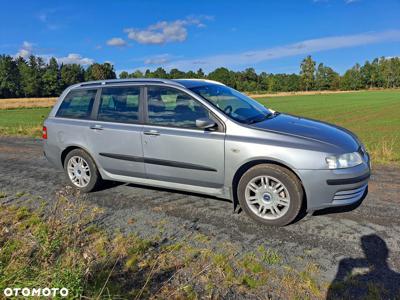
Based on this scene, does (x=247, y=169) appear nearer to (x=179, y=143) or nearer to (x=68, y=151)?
(x=179, y=143)

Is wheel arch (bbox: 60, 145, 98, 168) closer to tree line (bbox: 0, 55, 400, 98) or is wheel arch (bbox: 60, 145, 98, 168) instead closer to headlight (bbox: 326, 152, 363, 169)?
headlight (bbox: 326, 152, 363, 169)

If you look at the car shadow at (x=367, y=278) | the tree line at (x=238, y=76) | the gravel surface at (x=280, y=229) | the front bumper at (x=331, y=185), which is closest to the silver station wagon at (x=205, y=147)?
the front bumper at (x=331, y=185)

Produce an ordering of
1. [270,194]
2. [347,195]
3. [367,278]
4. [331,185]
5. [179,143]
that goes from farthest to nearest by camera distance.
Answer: [179,143] → [270,194] → [347,195] → [331,185] → [367,278]

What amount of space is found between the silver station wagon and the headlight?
0.04ft

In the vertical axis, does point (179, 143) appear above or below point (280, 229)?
above

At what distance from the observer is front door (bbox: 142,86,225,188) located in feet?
13.4

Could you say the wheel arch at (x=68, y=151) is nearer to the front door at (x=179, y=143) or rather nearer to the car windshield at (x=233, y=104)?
the front door at (x=179, y=143)

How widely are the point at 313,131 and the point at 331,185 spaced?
76 centimetres

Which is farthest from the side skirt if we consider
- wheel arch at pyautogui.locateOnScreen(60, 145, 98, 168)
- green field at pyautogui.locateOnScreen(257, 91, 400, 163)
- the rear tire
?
green field at pyautogui.locateOnScreen(257, 91, 400, 163)

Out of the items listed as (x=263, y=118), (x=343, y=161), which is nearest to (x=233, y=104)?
(x=263, y=118)

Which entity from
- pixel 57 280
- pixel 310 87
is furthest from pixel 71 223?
pixel 310 87

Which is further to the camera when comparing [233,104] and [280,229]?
[233,104]

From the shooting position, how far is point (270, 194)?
12.7ft

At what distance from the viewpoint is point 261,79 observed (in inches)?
4646
